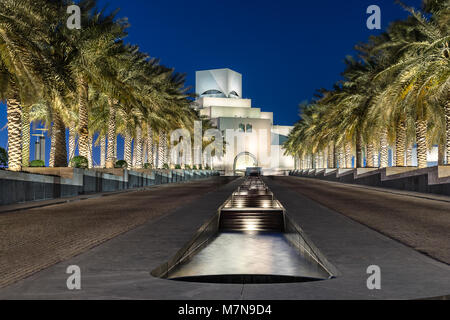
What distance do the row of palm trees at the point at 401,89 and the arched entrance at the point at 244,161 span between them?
87070 millimetres

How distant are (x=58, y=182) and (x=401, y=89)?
57.7ft

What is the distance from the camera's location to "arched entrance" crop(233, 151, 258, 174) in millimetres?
133125

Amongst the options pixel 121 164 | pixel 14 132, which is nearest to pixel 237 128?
pixel 121 164

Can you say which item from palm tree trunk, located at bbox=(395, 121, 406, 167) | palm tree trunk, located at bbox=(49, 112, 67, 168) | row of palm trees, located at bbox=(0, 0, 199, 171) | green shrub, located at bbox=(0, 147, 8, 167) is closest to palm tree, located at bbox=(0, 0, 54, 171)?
row of palm trees, located at bbox=(0, 0, 199, 171)

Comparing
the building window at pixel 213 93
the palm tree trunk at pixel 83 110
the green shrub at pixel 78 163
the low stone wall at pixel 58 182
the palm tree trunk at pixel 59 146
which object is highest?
the building window at pixel 213 93

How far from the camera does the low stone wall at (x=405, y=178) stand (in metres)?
23.8

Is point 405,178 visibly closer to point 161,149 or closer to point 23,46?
point 23,46

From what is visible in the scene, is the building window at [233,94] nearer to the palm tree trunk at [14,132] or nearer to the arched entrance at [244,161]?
the arched entrance at [244,161]

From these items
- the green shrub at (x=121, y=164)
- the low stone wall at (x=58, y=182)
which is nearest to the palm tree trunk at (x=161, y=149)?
the low stone wall at (x=58, y=182)

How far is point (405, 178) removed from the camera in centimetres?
2875

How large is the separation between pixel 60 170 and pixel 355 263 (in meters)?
20.4

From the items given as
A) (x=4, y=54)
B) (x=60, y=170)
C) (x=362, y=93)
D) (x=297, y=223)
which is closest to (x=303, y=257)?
(x=297, y=223)

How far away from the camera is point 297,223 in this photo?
11.4 m
